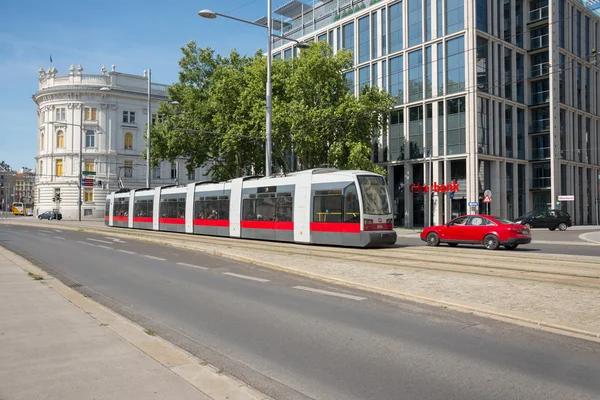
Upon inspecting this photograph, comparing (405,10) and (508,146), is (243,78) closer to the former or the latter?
(405,10)

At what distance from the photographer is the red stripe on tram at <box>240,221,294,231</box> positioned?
21.7 m

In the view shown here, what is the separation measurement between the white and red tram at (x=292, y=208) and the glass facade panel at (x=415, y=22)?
82.1ft

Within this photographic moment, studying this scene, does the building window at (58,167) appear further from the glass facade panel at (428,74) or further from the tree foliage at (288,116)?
the glass facade panel at (428,74)

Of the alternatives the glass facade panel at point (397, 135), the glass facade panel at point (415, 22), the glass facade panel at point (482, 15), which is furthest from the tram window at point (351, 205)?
the glass facade panel at point (415, 22)

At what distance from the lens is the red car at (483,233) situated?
18.5 metres

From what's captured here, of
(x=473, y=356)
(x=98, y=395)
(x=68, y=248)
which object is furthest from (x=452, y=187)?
(x=98, y=395)

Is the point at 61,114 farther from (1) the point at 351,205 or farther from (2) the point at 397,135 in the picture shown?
(1) the point at 351,205

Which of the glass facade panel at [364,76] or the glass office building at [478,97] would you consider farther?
the glass facade panel at [364,76]

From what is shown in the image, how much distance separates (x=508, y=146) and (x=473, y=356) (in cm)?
4311

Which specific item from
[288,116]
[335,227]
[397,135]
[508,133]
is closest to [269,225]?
[335,227]

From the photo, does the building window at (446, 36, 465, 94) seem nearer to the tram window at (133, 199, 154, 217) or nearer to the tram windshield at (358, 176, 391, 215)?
→ the tram windshield at (358, 176, 391, 215)

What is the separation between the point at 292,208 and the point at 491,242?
8.01 m

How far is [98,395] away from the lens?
405 cm

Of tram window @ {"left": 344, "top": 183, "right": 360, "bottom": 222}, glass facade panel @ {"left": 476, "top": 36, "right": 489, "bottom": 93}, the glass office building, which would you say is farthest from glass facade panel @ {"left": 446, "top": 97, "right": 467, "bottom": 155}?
tram window @ {"left": 344, "top": 183, "right": 360, "bottom": 222}
